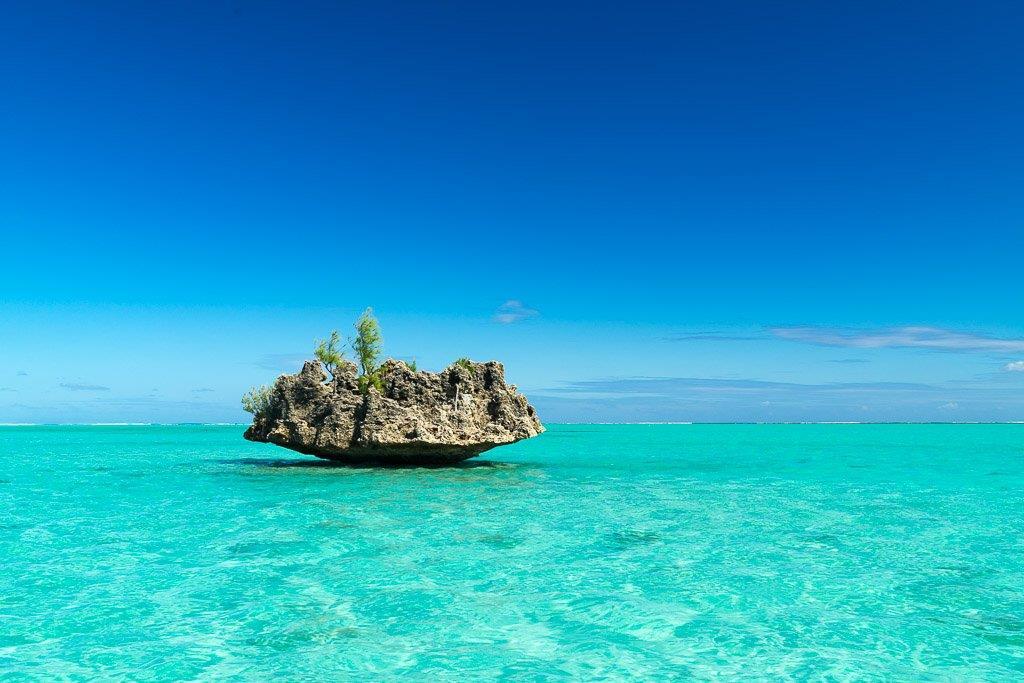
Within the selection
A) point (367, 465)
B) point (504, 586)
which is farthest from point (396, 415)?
point (504, 586)

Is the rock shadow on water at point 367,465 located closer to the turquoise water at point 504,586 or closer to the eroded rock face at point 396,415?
the eroded rock face at point 396,415

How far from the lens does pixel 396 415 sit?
84.2 ft

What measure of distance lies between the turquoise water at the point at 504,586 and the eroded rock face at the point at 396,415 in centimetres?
539

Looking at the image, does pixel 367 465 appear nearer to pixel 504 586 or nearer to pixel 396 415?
pixel 396 415

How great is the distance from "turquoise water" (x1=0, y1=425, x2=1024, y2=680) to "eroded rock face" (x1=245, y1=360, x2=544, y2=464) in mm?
5389

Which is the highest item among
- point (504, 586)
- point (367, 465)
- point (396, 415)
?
point (396, 415)

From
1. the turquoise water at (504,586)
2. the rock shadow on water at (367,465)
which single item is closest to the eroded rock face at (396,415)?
the rock shadow on water at (367,465)

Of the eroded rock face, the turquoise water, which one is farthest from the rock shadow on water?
the turquoise water

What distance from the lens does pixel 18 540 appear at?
1345 centimetres

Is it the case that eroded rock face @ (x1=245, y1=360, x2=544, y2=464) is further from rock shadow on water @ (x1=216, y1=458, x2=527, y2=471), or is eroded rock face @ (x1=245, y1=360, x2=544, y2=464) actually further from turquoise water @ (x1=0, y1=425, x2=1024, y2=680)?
turquoise water @ (x1=0, y1=425, x2=1024, y2=680)

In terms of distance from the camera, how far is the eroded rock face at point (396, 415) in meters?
25.8

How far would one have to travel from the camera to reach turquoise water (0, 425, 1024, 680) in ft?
23.9

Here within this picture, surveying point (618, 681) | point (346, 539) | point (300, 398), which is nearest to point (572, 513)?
point (346, 539)

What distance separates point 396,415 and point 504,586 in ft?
53.3
